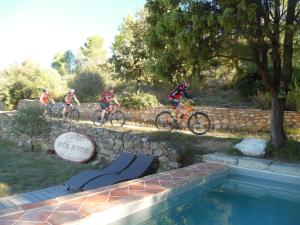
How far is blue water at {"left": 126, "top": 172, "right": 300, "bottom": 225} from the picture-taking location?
188 inches

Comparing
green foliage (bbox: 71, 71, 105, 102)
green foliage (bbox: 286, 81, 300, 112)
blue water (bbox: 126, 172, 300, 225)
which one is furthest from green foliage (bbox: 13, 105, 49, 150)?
green foliage (bbox: 286, 81, 300, 112)

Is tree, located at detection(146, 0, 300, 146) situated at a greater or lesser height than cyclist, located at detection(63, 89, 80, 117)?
greater

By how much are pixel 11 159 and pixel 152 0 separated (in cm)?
611

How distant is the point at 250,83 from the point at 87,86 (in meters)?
9.68

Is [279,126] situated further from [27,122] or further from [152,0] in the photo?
[27,122]

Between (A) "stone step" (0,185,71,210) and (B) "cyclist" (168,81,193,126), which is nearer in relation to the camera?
(A) "stone step" (0,185,71,210)

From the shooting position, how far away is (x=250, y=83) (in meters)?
14.6

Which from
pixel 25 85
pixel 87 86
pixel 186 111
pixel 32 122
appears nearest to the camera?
pixel 186 111

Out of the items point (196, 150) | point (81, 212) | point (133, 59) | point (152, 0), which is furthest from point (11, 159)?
point (133, 59)

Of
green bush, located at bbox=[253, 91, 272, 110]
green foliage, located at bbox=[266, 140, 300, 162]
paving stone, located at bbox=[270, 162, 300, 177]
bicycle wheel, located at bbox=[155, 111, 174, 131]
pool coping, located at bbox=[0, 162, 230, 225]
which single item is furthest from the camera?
green bush, located at bbox=[253, 91, 272, 110]

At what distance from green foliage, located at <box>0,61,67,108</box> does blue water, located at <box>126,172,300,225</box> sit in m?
17.4

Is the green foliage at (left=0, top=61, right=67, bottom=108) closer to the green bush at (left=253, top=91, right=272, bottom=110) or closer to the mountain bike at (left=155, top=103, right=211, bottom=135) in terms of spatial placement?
the mountain bike at (left=155, top=103, right=211, bottom=135)

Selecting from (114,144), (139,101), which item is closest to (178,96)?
(114,144)

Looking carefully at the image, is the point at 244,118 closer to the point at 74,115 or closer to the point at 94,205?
the point at 74,115
